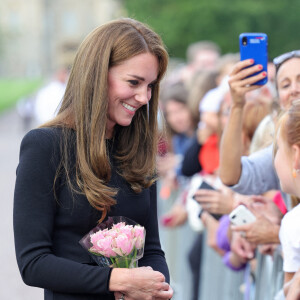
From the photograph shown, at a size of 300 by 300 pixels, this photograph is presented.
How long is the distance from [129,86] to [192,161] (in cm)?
273

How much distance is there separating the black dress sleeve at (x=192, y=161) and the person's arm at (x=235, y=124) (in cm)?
188

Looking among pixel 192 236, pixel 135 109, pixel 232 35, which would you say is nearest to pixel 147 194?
pixel 135 109

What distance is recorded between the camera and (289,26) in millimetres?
23562

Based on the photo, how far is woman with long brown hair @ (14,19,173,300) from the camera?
2451 millimetres

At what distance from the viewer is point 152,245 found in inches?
111

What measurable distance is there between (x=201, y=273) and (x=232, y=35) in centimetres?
1864

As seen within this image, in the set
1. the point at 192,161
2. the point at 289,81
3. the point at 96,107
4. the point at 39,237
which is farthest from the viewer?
the point at 192,161

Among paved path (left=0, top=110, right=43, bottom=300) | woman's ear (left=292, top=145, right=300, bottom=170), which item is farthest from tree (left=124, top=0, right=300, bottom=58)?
woman's ear (left=292, top=145, right=300, bottom=170)

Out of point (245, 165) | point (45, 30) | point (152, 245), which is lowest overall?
point (152, 245)

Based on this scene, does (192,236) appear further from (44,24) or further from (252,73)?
(44,24)

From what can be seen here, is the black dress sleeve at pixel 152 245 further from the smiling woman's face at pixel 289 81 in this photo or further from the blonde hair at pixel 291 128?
the smiling woman's face at pixel 289 81

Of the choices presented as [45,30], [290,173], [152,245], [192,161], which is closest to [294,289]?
[290,173]

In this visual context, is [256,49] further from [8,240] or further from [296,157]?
[8,240]

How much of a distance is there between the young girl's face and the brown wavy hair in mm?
528
